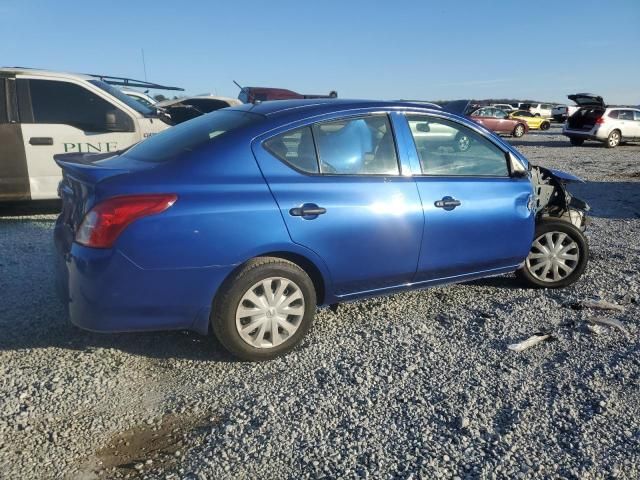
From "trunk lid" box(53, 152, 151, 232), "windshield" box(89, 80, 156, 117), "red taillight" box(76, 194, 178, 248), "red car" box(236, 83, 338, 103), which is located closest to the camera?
"red taillight" box(76, 194, 178, 248)

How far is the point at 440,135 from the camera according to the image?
12.9 feet

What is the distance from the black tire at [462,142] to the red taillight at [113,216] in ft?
7.56

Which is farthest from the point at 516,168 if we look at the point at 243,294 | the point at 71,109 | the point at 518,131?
the point at 518,131

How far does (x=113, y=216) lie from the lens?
2852mm

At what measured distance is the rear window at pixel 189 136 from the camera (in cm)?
331

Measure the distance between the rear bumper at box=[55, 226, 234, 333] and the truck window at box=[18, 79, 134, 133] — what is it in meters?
4.02

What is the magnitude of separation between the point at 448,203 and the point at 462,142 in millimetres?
606

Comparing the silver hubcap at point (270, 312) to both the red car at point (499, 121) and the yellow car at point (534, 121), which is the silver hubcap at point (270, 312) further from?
Answer: the yellow car at point (534, 121)

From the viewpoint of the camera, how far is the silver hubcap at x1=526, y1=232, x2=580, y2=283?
4.68 meters

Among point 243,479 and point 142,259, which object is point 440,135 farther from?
point 243,479

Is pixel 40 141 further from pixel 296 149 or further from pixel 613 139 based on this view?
pixel 613 139

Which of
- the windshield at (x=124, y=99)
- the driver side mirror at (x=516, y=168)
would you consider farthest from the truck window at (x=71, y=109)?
the driver side mirror at (x=516, y=168)

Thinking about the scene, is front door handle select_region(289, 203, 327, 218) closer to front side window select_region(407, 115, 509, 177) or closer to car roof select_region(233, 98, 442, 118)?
car roof select_region(233, 98, 442, 118)

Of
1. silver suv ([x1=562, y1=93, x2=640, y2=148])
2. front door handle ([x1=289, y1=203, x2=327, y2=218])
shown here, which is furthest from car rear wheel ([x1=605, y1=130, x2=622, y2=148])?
front door handle ([x1=289, y1=203, x2=327, y2=218])
